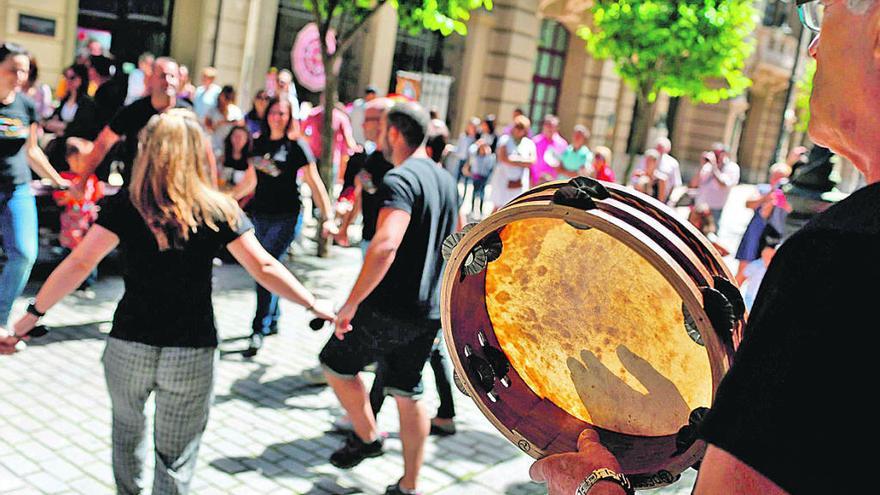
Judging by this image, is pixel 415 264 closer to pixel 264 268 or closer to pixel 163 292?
pixel 264 268

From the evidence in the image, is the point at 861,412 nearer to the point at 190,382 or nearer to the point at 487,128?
the point at 190,382

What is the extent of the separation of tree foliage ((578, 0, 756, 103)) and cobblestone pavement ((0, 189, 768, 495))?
29.5 ft

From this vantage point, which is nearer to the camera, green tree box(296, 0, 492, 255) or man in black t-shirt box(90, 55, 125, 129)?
man in black t-shirt box(90, 55, 125, 129)

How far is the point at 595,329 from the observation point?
1853 mm

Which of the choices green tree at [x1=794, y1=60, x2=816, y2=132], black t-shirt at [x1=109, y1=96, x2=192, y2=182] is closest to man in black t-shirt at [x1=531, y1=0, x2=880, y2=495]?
black t-shirt at [x1=109, y1=96, x2=192, y2=182]

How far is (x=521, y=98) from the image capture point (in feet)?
67.0

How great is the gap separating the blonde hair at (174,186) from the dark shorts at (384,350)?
3.48 ft

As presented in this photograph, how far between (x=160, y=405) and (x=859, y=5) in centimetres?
295

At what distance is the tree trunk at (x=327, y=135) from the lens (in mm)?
9703

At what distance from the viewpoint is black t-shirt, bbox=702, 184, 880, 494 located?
97 centimetres

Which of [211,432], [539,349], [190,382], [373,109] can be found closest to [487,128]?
[373,109]

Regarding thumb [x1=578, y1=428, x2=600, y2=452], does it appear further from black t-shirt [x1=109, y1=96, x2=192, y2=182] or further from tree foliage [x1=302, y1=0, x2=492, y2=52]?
tree foliage [x1=302, y1=0, x2=492, y2=52]

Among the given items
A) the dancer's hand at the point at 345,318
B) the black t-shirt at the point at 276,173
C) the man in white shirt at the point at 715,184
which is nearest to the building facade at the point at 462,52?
the man in white shirt at the point at 715,184

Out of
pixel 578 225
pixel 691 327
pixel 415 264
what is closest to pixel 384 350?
pixel 415 264
